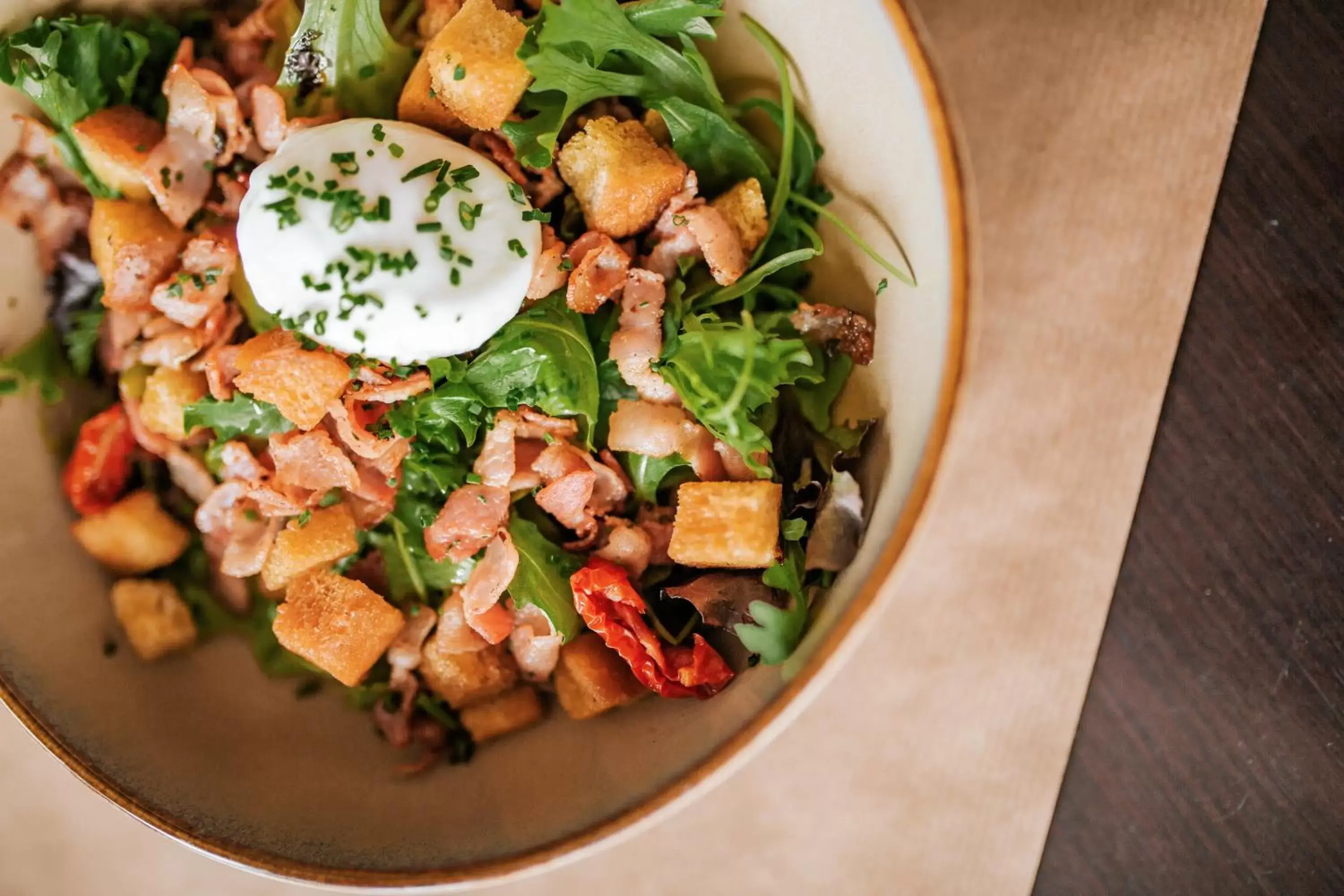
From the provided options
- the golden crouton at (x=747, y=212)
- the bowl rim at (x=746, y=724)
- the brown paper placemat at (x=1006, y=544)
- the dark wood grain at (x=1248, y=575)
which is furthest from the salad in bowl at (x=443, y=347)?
the dark wood grain at (x=1248, y=575)

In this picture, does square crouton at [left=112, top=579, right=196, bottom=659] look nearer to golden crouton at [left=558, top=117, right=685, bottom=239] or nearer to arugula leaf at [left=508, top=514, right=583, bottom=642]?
arugula leaf at [left=508, top=514, right=583, bottom=642]

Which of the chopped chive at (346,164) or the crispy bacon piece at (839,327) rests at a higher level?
the chopped chive at (346,164)

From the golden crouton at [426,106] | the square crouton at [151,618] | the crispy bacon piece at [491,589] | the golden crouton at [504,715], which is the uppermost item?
the golden crouton at [426,106]

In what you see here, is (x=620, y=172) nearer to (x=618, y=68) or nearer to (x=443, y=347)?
(x=618, y=68)

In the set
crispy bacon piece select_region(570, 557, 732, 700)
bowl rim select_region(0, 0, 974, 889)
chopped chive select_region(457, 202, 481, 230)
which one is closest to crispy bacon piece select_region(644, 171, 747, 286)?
chopped chive select_region(457, 202, 481, 230)

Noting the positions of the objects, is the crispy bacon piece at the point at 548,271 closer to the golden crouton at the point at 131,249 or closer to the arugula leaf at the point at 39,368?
the golden crouton at the point at 131,249

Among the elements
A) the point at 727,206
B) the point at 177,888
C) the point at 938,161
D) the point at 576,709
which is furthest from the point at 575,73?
the point at 177,888

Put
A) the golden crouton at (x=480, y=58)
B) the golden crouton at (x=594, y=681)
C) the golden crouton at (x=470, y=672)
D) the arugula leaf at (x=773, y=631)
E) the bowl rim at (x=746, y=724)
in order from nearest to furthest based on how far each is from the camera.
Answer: the bowl rim at (x=746, y=724) < the arugula leaf at (x=773, y=631) < the golden crouton at (x=480, y=58) < the golden crouton at (x=594, y=681) < the golden crouton at (x=470, y=672)

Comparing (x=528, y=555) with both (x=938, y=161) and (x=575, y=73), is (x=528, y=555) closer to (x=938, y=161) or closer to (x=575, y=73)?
(x=575, y=73)
